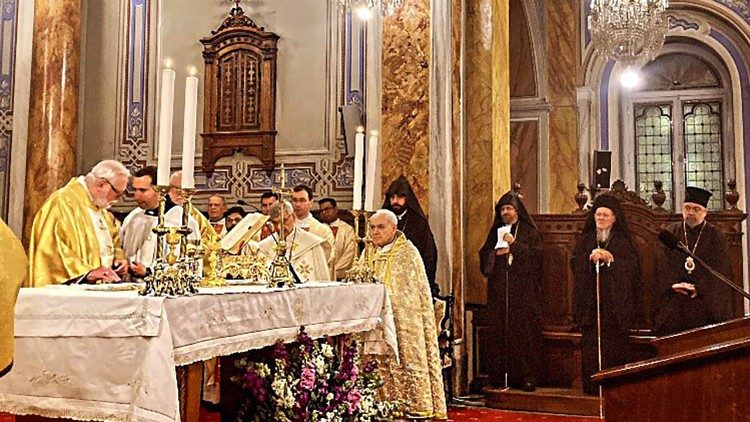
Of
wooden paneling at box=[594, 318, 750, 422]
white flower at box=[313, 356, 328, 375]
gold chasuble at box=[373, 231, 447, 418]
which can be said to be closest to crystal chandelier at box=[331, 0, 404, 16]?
gold chasuble at box=[373, 231, 447, 418]

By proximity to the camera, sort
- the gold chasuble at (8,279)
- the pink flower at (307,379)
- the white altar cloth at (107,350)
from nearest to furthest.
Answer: the gold chasuble at (8,279)
the white altar cloth at (107,350)
the pink flower at (307,379)

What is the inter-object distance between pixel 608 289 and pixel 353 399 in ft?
13.3

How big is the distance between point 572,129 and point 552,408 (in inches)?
320

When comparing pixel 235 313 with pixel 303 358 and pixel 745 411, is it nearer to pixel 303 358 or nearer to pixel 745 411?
pixel 303 358

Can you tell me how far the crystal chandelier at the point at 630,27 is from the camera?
28.4 feet

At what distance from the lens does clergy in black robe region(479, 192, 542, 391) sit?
8234 mm

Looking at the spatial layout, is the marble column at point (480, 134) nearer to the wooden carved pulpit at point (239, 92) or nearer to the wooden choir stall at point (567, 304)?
the wooden choir stall at point (567, 304)

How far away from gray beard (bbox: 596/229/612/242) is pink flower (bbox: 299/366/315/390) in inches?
176

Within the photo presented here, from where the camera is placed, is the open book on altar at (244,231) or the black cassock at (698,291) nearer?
the open book on altar at (244,231)

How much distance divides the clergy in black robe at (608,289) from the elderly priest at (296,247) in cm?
243

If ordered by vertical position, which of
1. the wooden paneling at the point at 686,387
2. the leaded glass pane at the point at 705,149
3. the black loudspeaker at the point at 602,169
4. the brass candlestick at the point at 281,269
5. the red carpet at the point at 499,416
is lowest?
the red carpet at the point at 499,416

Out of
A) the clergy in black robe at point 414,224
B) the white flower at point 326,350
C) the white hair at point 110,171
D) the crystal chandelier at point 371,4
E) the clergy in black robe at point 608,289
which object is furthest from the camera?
the clergy in black robe at point 608,289

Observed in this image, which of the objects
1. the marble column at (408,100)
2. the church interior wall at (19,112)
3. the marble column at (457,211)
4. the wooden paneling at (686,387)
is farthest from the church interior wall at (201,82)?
the wooden paneling at (686,387)

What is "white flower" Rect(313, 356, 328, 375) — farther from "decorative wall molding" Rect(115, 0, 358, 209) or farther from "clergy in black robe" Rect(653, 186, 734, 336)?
"decorative wall molding" Rect(115, 0, 358, 209)
